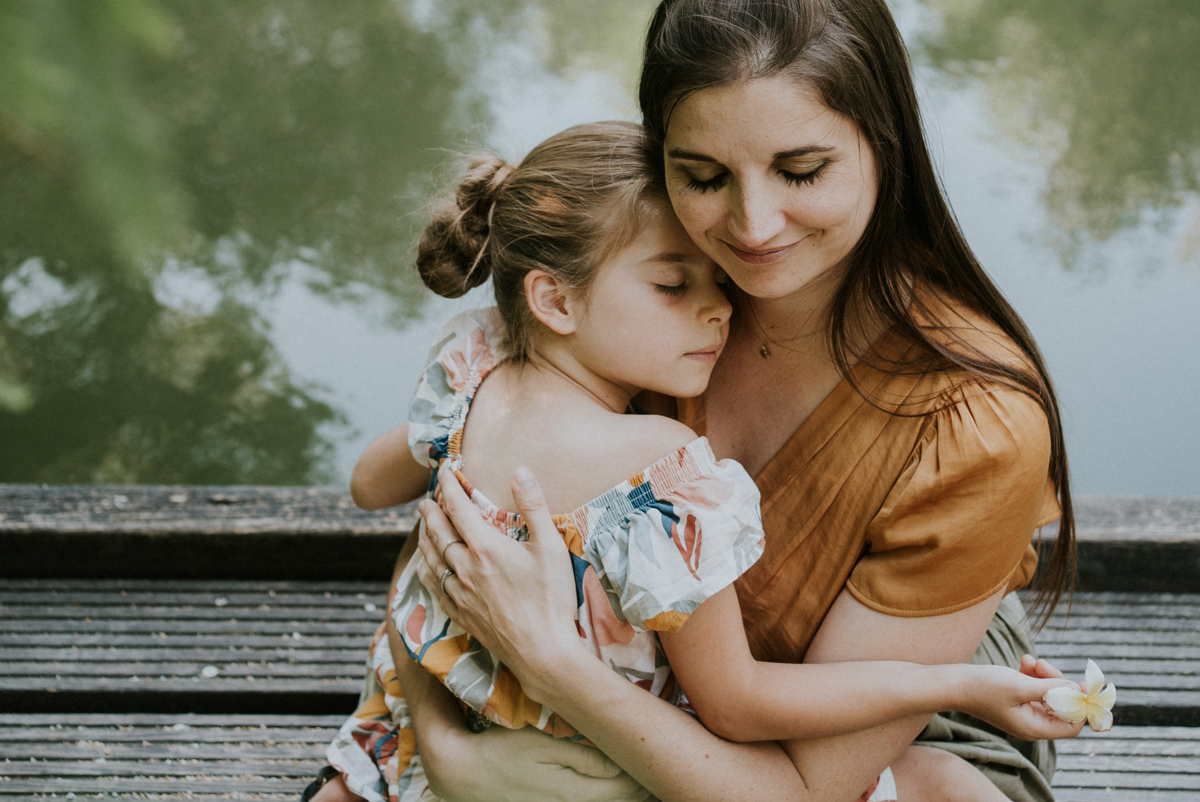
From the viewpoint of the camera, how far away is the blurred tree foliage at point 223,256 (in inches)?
134

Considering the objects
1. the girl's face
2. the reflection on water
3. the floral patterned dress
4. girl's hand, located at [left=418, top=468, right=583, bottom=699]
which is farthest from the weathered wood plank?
the reflection on water

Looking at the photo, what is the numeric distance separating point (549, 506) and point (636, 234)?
1.37 feet

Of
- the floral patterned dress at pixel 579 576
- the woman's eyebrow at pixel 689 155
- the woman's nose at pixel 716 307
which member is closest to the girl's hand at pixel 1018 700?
the floral patterned dress at pixel 579 576

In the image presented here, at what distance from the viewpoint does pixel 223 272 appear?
3.94 metres

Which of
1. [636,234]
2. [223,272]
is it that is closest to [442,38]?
[223,272]

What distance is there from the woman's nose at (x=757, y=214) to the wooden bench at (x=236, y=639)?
1.04m

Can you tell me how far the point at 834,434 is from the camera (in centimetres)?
141

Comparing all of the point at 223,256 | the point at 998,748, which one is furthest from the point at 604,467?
the point at 223,256

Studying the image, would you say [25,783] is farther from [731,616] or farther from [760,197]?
[760,197]

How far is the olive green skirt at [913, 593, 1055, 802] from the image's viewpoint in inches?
57.5

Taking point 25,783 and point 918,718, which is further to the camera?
point 25,783

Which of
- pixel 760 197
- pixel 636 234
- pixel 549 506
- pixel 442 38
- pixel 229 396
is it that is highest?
pixel 760 197

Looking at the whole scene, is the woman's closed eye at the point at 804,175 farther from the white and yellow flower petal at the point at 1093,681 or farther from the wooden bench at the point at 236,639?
the wooden bench at the point at 236,639

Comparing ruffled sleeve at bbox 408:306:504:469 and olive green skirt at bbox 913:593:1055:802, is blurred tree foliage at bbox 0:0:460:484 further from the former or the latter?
olive green skirt at bbox 913:593:1055:802
